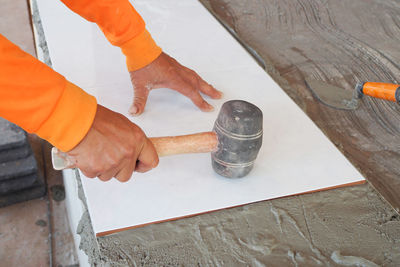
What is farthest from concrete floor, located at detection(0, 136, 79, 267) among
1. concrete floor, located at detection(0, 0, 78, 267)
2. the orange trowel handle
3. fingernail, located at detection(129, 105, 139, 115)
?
the orange trowel handle

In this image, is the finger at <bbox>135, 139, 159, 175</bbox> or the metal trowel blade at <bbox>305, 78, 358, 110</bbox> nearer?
the finger at <bbox>135, 139, 159, 175</bbox>

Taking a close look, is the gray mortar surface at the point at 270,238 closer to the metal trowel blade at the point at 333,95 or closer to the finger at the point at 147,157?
the finger at the point at 147,157

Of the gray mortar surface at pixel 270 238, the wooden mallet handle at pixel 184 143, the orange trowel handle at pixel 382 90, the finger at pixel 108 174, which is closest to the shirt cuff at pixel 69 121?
the finger at pixel 108 174

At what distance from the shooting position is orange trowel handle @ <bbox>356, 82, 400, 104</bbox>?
1535 mm

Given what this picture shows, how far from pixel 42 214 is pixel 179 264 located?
181 cm

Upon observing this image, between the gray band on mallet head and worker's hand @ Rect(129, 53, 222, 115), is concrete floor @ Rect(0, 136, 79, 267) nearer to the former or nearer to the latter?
worker's hand @ Rect(129, 53, 222, 115)

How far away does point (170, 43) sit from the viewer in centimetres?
225

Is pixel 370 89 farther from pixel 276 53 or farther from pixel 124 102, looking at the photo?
pixel 124 102

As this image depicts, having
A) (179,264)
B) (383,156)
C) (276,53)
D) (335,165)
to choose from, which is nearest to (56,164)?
(179,264)

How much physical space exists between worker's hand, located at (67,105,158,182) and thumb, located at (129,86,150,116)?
0.52 metres

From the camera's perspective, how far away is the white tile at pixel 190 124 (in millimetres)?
1318

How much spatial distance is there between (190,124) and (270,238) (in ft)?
2.14

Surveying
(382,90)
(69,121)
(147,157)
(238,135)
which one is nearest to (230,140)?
(238,135)

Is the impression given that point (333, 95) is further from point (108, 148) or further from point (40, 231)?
point (40, 231)
